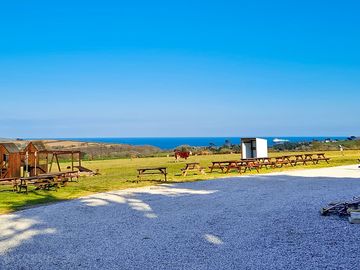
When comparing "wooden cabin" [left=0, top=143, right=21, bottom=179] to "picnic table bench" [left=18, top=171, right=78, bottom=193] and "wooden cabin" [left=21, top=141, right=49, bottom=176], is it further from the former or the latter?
"picnic table bench" [left=18, top=171, right=78, bottom=193]

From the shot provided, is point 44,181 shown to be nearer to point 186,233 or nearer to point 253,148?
point 186,233

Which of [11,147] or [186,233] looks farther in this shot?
[11,147]

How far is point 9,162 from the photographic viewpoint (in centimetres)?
2809

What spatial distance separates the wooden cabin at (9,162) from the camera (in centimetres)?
2814

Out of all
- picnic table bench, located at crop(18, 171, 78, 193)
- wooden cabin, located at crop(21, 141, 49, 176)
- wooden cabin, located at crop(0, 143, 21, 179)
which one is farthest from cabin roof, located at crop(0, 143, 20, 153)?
picnic table bench, located at crop(18, 171, 78, 193)

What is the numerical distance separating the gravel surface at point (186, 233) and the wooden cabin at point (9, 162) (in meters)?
14.1

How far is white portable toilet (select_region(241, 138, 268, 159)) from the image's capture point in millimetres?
31688

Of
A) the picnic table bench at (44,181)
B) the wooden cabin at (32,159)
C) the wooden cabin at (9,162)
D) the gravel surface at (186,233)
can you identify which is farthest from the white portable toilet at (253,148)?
the wooden cabin at (9,162)

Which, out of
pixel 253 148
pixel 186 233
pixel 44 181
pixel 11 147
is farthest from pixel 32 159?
pixel 186 233

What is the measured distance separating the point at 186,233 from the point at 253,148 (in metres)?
23.0

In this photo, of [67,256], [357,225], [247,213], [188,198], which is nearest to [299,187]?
[188,198]

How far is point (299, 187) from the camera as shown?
18000mm

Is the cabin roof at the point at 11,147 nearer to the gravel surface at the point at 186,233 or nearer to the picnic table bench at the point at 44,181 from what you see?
the picnic table bench at the point at 44,181

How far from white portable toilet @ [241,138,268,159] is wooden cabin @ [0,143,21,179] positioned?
660 inches
